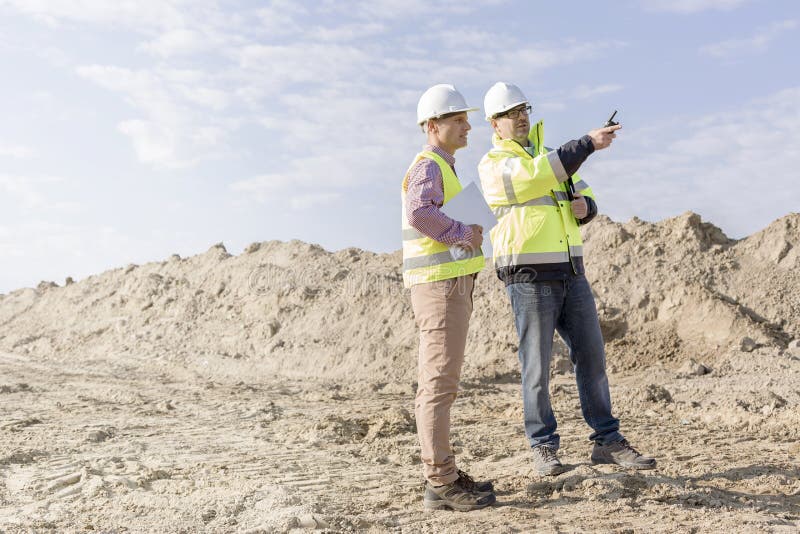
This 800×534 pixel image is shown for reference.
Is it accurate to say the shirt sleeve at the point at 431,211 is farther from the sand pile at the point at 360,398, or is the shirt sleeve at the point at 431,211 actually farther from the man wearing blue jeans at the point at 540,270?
the sand pile at the point at 360,398

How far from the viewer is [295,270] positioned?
50.6 ft

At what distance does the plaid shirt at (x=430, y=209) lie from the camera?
3.84 metres

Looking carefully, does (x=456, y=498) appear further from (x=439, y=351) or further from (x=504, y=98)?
(x=504, y=98)

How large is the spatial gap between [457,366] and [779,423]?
3893 millimetres

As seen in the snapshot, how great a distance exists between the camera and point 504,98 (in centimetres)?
458

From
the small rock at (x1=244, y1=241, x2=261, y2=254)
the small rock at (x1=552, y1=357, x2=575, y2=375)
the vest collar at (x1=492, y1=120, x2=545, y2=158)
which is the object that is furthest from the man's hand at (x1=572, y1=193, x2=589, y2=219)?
the small rock at (x1=244, y1=241, x2=261, y2=254)

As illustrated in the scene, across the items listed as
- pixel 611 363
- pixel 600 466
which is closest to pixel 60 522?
pixel 600 466

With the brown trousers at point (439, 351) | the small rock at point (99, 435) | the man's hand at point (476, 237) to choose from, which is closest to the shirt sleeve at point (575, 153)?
the man's hand at point (476, 237)

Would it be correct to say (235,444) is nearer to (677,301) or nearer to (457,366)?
(457,366)

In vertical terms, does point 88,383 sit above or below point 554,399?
above

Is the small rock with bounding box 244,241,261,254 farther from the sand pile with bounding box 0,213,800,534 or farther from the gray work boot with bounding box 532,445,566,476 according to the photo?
the gray work boot with bounding box 532,445,566,476

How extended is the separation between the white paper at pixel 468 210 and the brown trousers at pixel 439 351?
162 mm

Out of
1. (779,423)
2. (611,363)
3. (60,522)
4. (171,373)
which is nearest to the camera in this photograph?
(60,522)

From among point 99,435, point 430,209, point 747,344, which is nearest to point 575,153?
point 430,209
